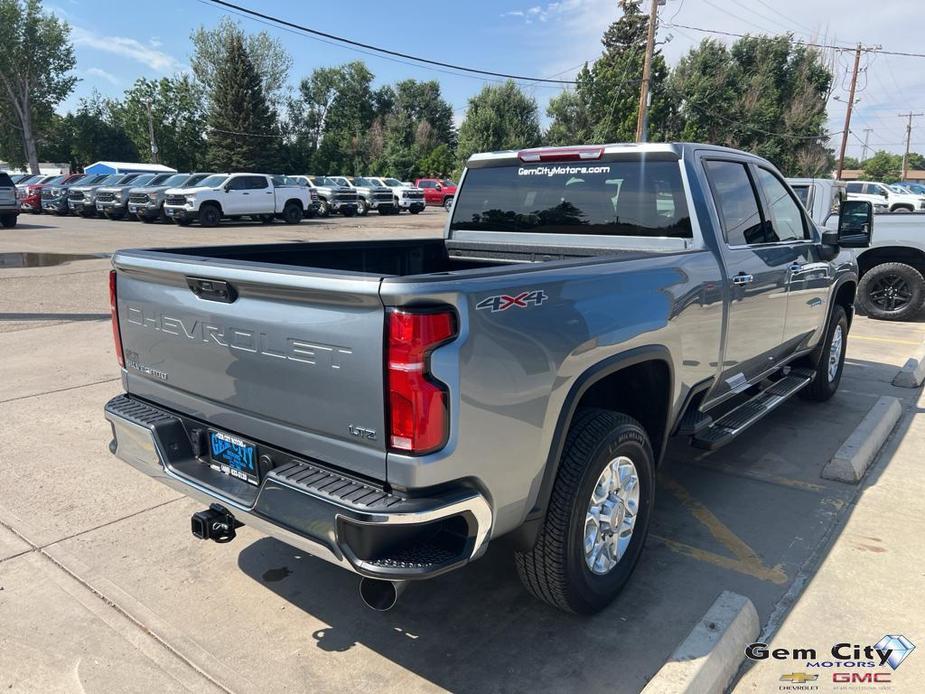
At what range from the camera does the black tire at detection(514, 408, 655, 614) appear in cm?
267

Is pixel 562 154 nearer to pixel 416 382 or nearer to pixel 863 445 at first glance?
pixel 416 382

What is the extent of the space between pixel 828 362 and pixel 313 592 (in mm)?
4690

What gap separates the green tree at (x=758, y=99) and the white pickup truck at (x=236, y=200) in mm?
30669

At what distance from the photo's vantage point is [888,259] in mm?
9914

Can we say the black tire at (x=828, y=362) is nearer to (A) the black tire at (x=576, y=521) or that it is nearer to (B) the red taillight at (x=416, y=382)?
(A) the black tire at (x=576, y=521)

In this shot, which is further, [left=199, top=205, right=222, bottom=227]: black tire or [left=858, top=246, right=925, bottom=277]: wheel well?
[left=199, top=205, right=222, bottom=227]: black tire

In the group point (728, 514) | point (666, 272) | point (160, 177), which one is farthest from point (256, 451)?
point (160, 177)

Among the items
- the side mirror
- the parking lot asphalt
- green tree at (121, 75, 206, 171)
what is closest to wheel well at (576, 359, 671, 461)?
the parking lot asphalt

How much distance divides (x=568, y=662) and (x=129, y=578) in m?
2.05

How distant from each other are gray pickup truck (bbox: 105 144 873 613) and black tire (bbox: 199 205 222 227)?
21321mm

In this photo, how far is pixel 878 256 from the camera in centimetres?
994

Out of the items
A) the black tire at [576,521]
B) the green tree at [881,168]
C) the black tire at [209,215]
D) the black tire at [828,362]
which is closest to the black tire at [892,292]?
the black tire at [828,362]

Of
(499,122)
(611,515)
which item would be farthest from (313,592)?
(499,122)

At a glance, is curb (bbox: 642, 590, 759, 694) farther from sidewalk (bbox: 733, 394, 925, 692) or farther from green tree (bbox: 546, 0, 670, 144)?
green tree (bbox: 546, 0, 670, 144)
